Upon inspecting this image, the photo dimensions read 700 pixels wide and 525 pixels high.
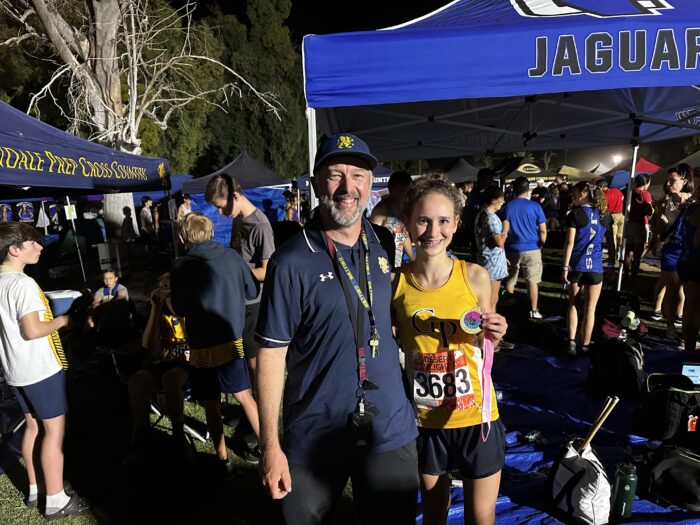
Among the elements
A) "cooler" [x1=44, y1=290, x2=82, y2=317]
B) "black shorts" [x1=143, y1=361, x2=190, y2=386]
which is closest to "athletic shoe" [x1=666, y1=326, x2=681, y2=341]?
"black shorts" [x1=143, y1=361, x2=190, y2=386]

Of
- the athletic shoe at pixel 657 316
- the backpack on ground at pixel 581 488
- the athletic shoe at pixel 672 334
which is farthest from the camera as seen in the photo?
the athletic shoe at pixel 657 316

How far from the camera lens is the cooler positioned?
181 inches

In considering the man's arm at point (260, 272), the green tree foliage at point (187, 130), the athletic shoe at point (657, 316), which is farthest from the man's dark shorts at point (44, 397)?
the green tree foliage at point (187, 130)

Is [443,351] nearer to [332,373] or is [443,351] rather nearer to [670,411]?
[332,373]

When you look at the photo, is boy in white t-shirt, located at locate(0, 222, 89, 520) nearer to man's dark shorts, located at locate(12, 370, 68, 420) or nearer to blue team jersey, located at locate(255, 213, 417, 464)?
man's dark shorts, located at locate(12, 370, 68, 420)

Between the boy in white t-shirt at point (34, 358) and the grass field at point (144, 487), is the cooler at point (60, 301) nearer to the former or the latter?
the grass field at point (144, 487)

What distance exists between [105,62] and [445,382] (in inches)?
509

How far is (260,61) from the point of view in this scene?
3434 cm

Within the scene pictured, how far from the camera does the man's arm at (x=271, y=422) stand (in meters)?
1.50

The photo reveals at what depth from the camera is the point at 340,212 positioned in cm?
160

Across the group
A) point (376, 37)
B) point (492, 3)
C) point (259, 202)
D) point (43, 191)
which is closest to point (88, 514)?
point (376, 37)

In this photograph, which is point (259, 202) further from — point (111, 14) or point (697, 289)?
point (697, 289)

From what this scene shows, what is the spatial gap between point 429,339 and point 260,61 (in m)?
37.2

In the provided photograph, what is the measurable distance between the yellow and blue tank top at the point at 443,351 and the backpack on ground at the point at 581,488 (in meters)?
0.96
